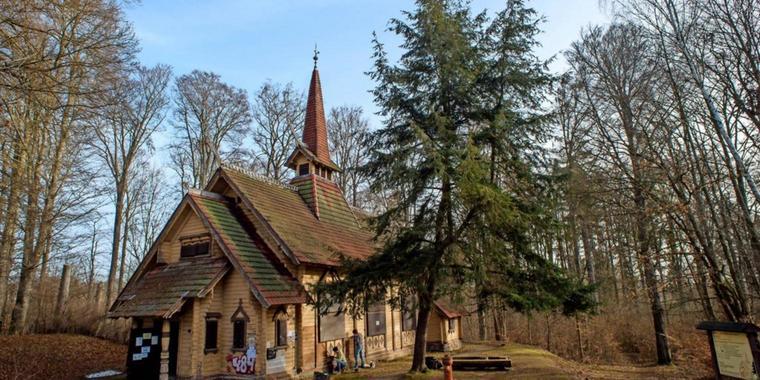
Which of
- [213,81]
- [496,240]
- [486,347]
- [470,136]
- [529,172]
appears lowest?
[486,347]

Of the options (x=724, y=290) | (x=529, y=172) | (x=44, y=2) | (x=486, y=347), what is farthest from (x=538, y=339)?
(x=44, y=2)

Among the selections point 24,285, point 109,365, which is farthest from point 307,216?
point 24,285

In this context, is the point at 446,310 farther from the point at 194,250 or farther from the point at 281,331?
the point at 194,250

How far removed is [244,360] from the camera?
12.3m

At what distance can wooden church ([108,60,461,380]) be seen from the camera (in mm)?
12359

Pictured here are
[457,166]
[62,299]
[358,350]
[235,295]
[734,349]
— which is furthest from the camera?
[62,299]

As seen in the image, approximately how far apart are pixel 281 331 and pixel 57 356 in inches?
345

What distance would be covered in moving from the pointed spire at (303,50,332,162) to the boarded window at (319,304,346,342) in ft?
25.1

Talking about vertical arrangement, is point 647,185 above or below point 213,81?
below

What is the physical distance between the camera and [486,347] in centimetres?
2075

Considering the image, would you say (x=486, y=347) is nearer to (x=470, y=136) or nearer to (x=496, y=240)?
(x=496, y=240)

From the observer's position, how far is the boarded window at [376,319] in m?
16.2

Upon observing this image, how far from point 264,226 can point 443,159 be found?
676cm

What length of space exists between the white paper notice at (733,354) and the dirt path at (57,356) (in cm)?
1628
